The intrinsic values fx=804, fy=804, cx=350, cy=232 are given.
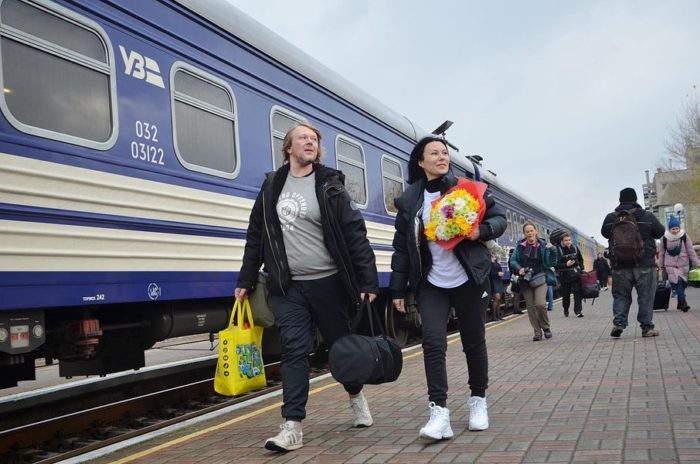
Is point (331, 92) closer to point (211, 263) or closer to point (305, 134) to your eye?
point (211, 263)

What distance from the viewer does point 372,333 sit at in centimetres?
472

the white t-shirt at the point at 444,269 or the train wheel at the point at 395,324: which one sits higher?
the white t-shirt at the point at 444,269

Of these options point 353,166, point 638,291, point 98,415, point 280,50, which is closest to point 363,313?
point 98,415

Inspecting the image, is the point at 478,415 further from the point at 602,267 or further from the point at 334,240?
the point at 602,267

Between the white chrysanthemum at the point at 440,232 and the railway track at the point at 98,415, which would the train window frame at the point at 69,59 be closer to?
the railway track at the point at 98,415

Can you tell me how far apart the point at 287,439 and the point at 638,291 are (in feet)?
20.5

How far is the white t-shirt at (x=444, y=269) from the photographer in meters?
4.80

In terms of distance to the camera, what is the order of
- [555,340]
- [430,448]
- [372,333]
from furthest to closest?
1. [555,340]
2. [372,333]
3. [430,448]

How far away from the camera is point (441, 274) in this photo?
15.8 ft

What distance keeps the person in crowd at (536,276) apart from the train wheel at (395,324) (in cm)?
177

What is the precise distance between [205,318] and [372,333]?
2.47 meters

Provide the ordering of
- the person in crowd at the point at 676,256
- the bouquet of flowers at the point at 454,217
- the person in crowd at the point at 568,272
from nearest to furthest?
the bouquet of flowers at the point at 454,217
the person in crowd at the point at 676,256
the person in crowd at the point at 568,272

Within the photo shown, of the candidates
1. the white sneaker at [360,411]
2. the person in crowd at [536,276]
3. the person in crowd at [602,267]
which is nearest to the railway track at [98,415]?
the white sneaker at [360,411]

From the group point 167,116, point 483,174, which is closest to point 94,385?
point 167,116
